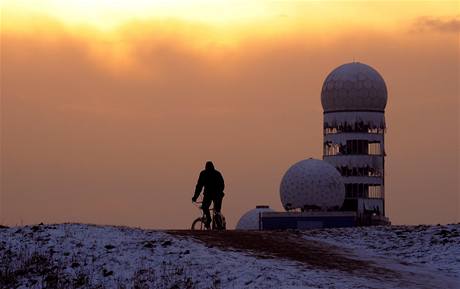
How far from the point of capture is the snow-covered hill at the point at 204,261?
107 feet

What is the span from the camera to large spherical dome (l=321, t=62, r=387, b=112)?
123125 mm

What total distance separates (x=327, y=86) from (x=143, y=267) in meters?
92.6

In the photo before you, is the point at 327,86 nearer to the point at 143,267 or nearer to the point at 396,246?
the point at 396,246

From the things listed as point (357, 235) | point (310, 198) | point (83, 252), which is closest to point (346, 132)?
point (310, 198)

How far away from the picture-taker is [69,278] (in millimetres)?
33562

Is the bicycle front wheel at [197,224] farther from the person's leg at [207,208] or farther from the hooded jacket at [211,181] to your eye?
the hooded jacket at [211,181]

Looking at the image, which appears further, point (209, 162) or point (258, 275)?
point (209, 162)

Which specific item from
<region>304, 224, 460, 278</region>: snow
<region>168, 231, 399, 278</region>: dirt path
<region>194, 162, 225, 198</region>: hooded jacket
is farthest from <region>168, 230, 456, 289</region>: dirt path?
<region>194, 162, 225, 198</region>: hooded jacket

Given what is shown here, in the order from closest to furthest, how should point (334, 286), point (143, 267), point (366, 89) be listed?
point (334, 286)
point (143, 267)
point (366, 89)

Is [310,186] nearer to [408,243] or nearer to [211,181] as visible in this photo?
[408,243]

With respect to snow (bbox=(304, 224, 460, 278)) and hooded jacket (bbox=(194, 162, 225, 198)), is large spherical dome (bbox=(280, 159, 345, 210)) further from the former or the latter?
hooded jacket (bbox=(194, 162, 225, 198))

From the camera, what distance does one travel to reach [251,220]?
133000mm

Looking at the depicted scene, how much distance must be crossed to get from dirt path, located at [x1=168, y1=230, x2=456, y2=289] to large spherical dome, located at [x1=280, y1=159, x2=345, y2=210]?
237 feet

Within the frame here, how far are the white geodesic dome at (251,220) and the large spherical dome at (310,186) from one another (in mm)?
14598
